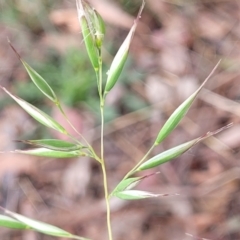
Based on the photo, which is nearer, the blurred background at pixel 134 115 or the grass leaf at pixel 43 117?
the grass leaf at pixel 43 117

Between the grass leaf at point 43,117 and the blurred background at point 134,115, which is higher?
the grass leaf at point 43,117

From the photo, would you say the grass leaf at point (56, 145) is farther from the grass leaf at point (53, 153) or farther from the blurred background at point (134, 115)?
the blurred background at point (134, 115)

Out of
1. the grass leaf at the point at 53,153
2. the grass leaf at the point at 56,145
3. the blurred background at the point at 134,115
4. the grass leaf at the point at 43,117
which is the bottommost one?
the blurred background at the point at 134,115

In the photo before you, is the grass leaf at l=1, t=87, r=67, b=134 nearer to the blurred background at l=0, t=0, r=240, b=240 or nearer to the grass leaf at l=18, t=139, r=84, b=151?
the grass leaf at l=18, t=139, r=84, b=151

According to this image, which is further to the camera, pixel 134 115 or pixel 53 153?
A: pixel 134 115

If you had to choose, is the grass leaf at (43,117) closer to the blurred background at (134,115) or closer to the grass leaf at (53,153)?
the grass leaf at (53,153)

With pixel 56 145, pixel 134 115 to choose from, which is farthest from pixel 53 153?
pixel 134 115

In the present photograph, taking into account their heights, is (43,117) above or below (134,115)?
above

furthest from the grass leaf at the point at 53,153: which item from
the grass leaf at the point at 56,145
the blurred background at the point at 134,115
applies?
the blurred background at the point at 134,115

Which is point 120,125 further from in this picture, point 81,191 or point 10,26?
point 10,26

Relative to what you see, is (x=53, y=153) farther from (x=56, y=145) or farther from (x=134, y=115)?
(x=134, y=115)
